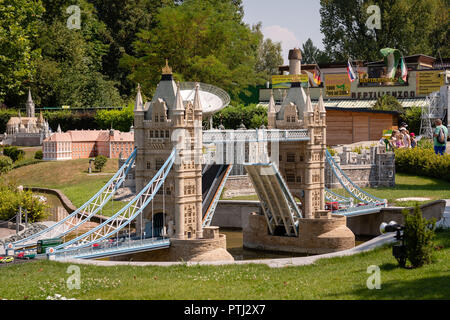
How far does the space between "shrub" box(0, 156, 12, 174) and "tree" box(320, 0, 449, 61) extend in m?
56.2

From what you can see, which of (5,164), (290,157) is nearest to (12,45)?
(5,164)

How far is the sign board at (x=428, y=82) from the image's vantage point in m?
85.1

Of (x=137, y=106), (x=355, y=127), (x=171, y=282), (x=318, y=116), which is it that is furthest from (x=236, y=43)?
(x=171, y=282)

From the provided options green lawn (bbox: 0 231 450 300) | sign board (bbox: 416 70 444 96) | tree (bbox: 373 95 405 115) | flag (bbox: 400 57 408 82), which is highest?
flag (bbox: 400 57 408 82)

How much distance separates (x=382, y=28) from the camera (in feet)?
352

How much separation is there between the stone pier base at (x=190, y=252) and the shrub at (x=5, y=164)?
112 feet

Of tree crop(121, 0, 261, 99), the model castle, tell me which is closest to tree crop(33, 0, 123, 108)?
the model castle

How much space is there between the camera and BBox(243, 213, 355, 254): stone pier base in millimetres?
45844

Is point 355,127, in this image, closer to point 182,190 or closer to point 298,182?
point 298,182

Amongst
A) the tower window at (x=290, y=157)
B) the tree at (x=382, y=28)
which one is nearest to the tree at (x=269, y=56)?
the tree at (x=382, y=28)

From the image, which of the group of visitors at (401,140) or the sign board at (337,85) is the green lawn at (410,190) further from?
the sign board at (337,85)

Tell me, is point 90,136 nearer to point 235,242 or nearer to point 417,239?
point 235,242

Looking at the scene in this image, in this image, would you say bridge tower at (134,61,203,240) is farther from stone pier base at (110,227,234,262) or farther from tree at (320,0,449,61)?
tree at (320,0,449,61)

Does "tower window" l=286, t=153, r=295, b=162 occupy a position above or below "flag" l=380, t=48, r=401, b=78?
below
